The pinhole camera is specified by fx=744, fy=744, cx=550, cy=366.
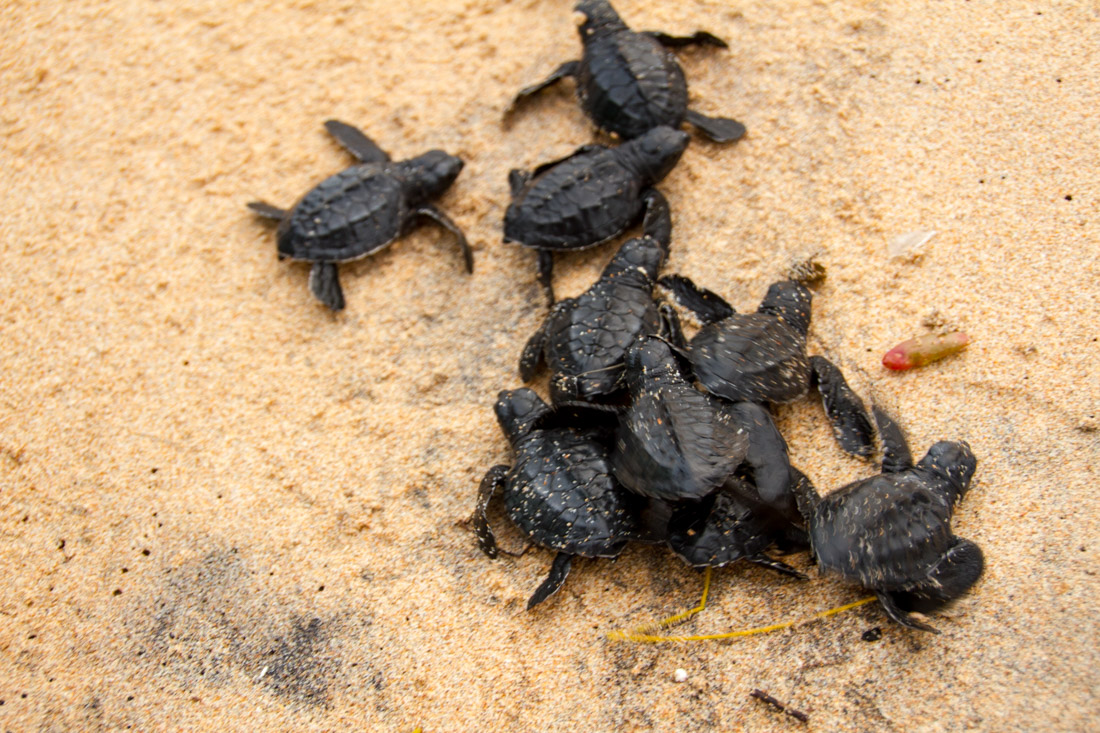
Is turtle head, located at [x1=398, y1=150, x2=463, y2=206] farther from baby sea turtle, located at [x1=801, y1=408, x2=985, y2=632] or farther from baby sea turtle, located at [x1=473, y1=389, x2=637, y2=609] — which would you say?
baby sea turtle, located at [x1=801, y1=408, x2=985, y2=632]

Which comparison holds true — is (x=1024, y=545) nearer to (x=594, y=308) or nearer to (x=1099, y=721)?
(x=1099, y=721)

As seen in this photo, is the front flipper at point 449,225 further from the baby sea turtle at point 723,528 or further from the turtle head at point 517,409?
the baby sea turtle at point 723,528

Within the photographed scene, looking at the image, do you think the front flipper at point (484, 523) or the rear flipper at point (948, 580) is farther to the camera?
the front flipper at point (484, 523)

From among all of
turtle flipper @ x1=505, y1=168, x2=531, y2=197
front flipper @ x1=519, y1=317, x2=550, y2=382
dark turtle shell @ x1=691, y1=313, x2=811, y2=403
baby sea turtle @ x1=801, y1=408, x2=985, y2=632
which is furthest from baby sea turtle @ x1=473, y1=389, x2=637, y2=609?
turtle flipper @ x1=505, y1=168, x2=531, y2=197

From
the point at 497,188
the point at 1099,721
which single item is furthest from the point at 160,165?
the point at 1099,721

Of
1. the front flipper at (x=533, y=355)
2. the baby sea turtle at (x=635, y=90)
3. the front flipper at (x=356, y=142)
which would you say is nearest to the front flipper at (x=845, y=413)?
the front flipper at (x=533, y=355)

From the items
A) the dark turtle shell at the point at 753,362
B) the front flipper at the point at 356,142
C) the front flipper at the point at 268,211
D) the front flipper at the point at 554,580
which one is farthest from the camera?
the front flipper at the point at 356,142

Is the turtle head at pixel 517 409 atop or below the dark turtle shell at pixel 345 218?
below
